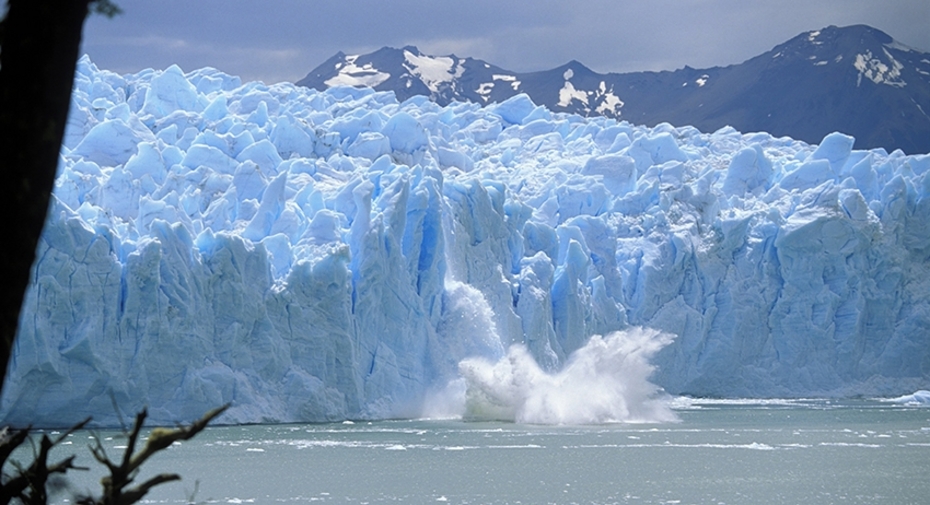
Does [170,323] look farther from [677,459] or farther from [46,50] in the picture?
[46,50]

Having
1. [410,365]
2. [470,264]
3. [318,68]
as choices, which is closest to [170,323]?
[410,365]

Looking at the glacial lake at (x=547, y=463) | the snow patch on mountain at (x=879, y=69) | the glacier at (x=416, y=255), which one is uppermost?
the snow patch on mountain at (x=879, y=69)

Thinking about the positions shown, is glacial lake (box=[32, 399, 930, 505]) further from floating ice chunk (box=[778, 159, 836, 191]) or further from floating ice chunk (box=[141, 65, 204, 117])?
floating ice chunk (box=[141, 65, 204, 117])

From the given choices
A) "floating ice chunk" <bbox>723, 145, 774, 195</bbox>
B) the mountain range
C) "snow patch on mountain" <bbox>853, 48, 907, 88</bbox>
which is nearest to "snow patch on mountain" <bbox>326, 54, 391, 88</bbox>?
the mountain range

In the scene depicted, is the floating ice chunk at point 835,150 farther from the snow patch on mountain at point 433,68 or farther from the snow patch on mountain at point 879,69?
the snow patch on mountain at point 433,68

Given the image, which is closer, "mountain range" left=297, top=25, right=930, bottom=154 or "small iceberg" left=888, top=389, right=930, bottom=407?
"small iceberg" left=888, top=389, right=930, bottom=407

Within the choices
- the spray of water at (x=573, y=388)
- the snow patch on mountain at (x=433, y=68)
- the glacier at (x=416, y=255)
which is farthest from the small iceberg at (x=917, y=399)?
the snow patch on mountain at (x=433, y=68)
